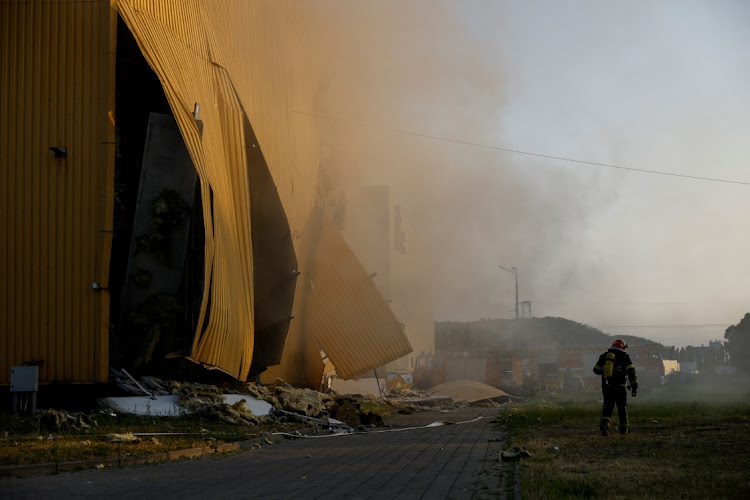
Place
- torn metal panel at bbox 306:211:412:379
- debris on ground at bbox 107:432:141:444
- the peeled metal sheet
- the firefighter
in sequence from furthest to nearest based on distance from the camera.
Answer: torn metal panel at bbox 306:211:412:379
the peeled metal sheet
the firefighter
debris on ground at bbox 107:432:141:444

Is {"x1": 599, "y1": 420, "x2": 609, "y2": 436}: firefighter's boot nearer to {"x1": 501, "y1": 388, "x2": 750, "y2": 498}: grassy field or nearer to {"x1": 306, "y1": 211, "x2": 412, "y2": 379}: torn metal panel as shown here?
{"x1": 501, "y1": 388, "x2": 750, "y2": 498}: grassy field

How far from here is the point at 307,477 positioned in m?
8.58

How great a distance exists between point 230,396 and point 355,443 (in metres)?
4.60

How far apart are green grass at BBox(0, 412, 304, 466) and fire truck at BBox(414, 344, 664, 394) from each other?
34.2 m

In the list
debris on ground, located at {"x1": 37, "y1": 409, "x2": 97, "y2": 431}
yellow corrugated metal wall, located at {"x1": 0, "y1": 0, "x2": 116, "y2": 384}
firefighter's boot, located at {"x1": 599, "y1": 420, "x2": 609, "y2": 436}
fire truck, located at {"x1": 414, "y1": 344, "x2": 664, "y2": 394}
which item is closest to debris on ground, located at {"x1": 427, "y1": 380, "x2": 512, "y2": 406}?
fire truck, located at {"x1": 414, "y1": 344, "x2": 664, "y2": 394}

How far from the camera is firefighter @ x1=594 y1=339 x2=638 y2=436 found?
13703 mm

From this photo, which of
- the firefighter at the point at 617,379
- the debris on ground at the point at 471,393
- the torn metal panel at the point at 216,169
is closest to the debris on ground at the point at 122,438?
the torn metal panel at the point at 216,169

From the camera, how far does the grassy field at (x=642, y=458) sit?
6.95 metres

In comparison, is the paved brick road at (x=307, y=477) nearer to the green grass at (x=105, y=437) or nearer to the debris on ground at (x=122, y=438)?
the green grass at (x=105, y=437)

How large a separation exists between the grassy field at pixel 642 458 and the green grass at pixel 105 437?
4.79 m

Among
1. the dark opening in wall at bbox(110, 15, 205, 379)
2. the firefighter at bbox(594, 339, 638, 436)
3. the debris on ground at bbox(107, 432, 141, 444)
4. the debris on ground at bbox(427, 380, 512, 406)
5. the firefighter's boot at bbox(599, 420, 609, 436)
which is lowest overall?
the debris on ground at bbox(427, 380, 512, 406)

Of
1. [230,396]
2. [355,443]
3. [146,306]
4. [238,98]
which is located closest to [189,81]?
[238,98]

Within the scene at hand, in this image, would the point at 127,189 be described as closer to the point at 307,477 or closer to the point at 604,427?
the point at 307,477

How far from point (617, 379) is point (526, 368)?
3621cm
